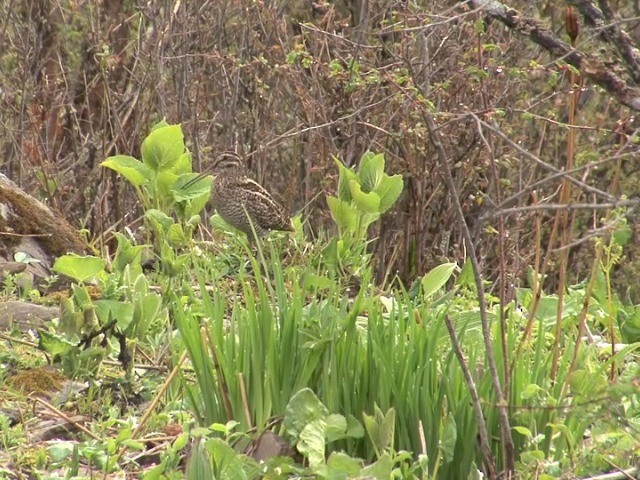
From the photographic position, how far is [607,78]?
8.84 ft

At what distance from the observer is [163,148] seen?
233 inches

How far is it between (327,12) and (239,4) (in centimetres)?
136

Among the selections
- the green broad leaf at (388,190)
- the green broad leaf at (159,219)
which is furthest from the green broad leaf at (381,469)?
the green broad leaf at (159,219)

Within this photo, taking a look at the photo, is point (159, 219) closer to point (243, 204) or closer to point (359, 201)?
point (243, 204)

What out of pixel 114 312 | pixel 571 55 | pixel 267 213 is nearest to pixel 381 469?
pixel 571 55

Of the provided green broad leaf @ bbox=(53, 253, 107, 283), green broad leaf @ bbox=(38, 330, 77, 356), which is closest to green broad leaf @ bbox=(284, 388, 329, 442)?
green broad leaf @ bbox=(38, 330, 77, 356)

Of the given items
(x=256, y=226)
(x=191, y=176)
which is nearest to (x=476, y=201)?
(x=256, y=226)

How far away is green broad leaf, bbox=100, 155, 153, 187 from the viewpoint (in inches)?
235

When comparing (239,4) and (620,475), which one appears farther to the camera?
(239,4)

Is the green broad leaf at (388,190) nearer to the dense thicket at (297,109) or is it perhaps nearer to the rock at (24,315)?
the dense thicket at (297,109)

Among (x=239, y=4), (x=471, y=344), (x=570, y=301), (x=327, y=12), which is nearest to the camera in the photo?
(x=471, y=344)

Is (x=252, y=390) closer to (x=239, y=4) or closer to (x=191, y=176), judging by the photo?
(x=191, y=176)

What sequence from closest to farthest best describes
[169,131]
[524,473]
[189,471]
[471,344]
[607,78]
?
[607,78], [189,471], [524,473], [471,344], [169,131]

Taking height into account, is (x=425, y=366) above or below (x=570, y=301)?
above
